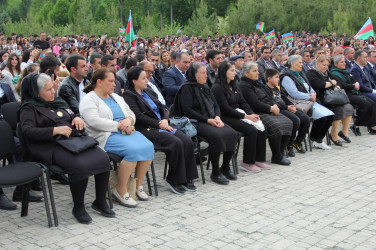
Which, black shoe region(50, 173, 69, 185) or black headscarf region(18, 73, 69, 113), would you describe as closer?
black headscarf region(18, 73, 69, 113)

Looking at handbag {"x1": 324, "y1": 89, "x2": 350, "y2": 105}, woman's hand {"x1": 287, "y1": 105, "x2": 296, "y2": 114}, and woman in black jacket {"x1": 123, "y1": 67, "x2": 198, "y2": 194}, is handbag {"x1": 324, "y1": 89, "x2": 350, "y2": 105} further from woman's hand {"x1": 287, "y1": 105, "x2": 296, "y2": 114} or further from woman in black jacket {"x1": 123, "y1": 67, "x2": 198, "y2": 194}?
woman in black jacket {"x1": 123, "y1": 67, "x2": 198, "y2": 194}

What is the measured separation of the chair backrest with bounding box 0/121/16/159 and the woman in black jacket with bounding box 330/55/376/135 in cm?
689

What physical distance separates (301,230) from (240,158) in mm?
3303

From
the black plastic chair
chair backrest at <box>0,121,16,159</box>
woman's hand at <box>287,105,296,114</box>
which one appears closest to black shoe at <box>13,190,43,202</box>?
the black plastic chair

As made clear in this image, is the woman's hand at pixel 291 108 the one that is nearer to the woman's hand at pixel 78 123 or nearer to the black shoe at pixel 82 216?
the woman's hand at pixel 78 123

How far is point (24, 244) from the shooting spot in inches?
175

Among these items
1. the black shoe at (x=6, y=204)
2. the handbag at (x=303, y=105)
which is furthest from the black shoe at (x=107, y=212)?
the handbag at (x=303, y=105)

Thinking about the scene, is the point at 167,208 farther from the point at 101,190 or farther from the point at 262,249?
the point at 262,249

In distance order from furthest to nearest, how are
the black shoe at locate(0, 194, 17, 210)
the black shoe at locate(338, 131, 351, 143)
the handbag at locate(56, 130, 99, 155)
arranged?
the black shoe at locate(338, 131, 351, 143) < the black shoe at locate(0, 194, 17, 210) < the handbag at locate(56, 130, 99, 155)

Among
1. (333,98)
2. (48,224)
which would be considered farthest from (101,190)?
(333,98)

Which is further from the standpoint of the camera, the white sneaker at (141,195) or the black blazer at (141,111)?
the black blazer at (141,111)

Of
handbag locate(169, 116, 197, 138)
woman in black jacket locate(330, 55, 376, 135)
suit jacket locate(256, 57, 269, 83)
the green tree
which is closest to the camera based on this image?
handbag locate(169, 116, 197, 138)

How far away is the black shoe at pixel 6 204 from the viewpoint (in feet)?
17.8

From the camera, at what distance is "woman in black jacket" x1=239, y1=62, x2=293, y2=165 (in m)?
7.65
